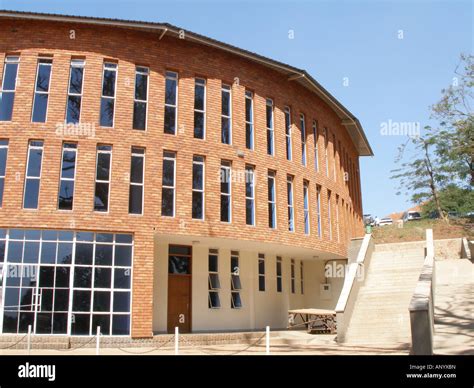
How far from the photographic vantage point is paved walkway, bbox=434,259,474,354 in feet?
43.6

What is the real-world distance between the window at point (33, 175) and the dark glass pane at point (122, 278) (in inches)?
139

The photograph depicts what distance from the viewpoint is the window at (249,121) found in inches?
864

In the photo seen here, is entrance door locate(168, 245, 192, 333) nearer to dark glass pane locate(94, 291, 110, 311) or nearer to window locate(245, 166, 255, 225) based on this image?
window locate(245, 166, 255, 225)

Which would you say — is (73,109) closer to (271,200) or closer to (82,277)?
(82,277)

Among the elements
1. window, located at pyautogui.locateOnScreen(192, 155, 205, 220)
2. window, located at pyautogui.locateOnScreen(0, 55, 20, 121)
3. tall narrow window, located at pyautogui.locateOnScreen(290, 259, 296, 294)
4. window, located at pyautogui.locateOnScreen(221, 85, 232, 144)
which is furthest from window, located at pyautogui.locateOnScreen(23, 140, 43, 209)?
tall narrow window, located at pyautogui.locateOnScreen(290, 259, 296, 294)

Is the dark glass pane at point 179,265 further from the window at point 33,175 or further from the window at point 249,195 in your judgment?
the window at point 33,175

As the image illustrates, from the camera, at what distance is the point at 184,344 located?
17359 millimetres

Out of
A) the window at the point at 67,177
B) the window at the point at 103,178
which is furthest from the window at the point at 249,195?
the window at the point at 67,177

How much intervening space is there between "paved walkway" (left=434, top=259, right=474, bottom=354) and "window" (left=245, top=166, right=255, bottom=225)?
24.8ft

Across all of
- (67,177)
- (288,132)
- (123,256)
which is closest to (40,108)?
(67,177)
